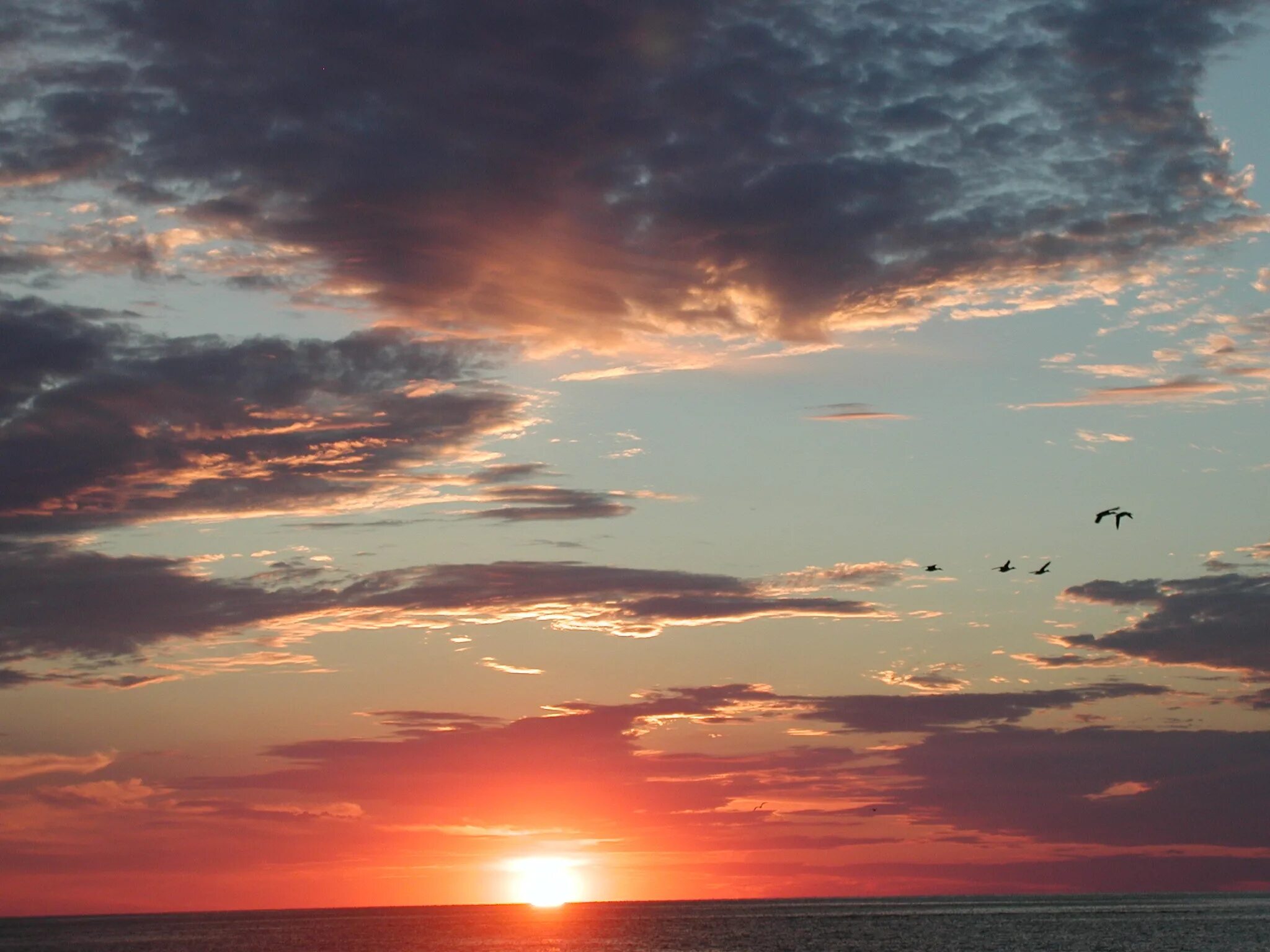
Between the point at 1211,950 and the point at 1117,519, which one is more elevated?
the point at 1117,519

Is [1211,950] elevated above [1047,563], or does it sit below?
below

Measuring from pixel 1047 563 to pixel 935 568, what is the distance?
7891mm

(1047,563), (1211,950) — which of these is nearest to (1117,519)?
(1047,563)

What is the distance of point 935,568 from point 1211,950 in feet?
427

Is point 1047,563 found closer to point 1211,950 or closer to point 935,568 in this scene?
point 935,568

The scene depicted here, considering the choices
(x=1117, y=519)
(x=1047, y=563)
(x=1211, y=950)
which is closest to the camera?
(x=1117, y=519)

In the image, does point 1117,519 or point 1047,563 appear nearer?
point 1117,519

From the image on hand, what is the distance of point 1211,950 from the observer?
198750mm

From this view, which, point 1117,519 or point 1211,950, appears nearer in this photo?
point 1117,519

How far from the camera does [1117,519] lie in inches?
3401

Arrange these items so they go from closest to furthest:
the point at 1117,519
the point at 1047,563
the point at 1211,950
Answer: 1. the point at 1117,519
2. the point at 1047,563
3. the point at 1211,950

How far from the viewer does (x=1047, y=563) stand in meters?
99.9

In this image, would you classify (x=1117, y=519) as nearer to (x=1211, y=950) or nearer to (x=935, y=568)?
(x=935, y=568)

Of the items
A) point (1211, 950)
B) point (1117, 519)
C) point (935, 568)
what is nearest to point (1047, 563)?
point (935, 568)
